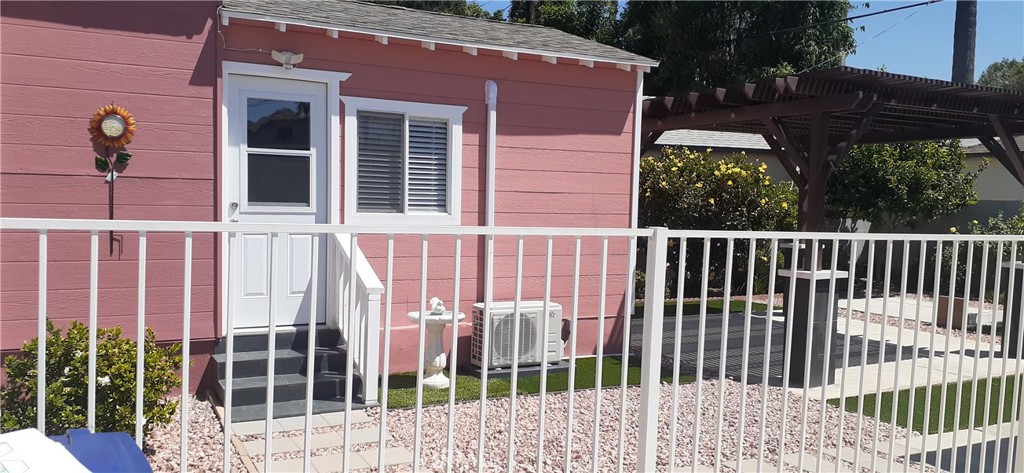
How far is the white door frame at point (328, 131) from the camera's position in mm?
5516

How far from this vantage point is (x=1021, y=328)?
3605 millimetres

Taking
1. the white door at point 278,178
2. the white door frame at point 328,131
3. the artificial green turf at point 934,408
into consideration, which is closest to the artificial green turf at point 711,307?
the artificial green turf at point 934,408

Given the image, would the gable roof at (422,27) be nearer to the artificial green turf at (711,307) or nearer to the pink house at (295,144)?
the pink house at (295,144)

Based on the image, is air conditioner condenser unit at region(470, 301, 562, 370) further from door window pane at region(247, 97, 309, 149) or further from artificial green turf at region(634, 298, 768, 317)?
artificial green turf at region(634, 298, 768, 317)

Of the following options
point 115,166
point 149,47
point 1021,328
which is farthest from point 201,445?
point 1021,328

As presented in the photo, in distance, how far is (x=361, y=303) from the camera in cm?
565

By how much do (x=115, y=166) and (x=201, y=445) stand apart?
82.6 inches

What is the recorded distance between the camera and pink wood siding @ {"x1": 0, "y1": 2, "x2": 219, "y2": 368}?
5000mm

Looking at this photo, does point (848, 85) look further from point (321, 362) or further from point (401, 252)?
point (321, 362)

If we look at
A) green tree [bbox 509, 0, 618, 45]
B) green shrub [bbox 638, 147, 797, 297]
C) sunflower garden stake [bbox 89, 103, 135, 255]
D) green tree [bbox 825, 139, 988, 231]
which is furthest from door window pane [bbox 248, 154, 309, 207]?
green tree [bbox 509, 0, 618, 45]

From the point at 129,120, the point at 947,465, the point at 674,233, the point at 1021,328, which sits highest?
the point at 129,120

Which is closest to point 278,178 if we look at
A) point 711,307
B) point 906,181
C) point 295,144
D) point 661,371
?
point 295,144

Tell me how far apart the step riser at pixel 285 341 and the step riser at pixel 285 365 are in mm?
138

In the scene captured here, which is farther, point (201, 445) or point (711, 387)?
point (711, 387)
